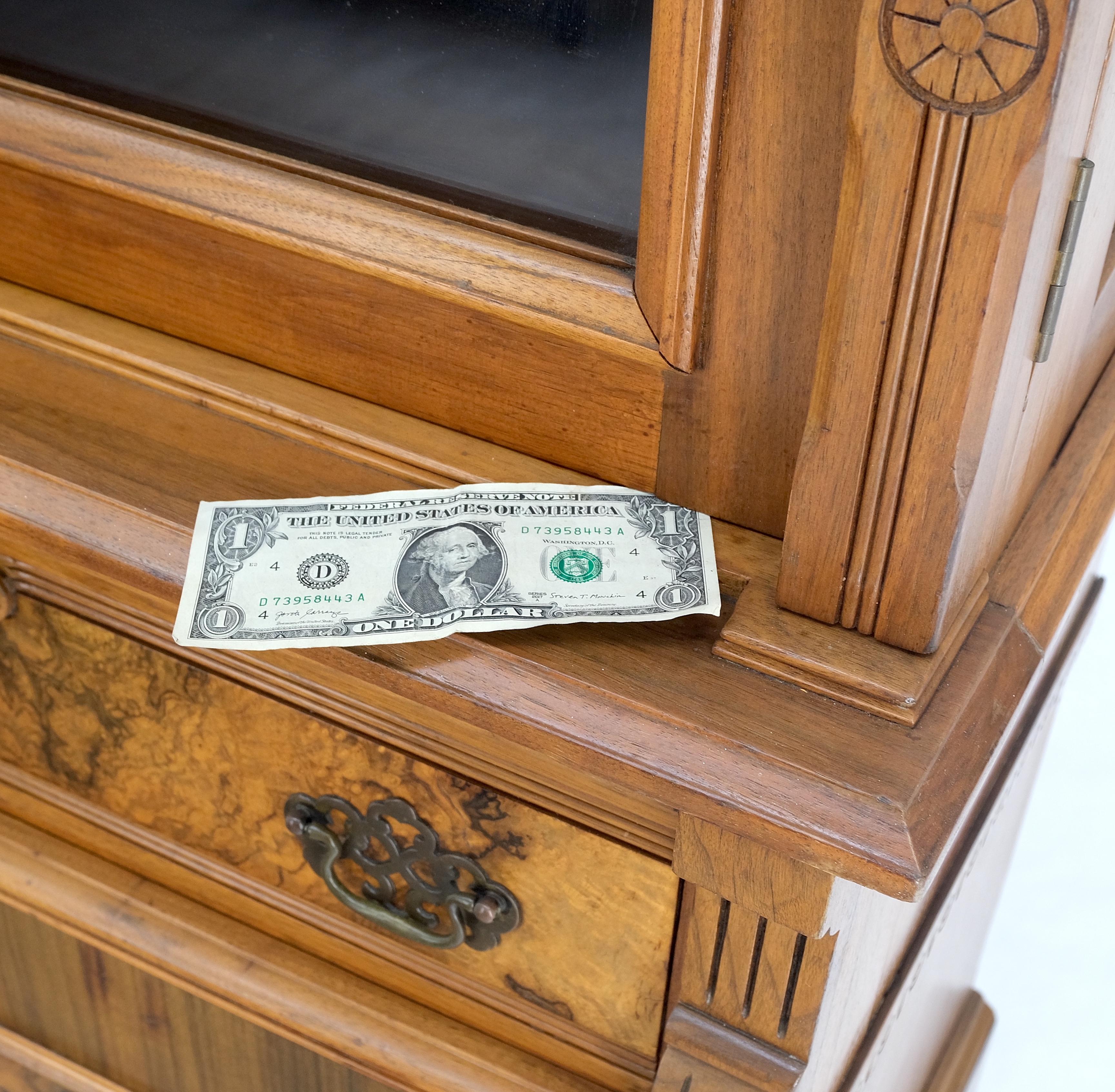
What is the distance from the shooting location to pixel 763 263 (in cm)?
61

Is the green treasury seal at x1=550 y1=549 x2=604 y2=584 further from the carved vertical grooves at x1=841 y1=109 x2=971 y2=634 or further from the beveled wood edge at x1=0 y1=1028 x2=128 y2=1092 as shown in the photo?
the beveled wood edge at x1=0 y1=1028 x2=128 y2=1092

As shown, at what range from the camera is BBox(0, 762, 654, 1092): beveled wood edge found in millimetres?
812

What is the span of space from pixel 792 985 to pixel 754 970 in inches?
0.9

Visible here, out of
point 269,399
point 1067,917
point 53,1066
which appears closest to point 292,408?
point 269,399

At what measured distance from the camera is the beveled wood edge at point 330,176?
67 cm

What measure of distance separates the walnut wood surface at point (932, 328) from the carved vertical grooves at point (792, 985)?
0.57 feet

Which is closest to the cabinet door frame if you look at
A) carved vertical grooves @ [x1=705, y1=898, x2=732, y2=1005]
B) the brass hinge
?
the brass hinge

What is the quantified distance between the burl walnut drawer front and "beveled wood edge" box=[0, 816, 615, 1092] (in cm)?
4

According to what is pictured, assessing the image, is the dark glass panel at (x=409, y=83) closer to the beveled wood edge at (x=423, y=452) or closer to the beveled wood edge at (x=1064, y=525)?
the beveled wood edge at (x=423, y=452)

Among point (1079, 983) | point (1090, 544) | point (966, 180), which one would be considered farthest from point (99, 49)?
point (1079, 983)

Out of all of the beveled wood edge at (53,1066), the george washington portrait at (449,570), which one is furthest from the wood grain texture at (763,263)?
the beveled wood edge at (53,1066)

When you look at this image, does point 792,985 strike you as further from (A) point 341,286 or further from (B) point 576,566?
(A) point 341,286

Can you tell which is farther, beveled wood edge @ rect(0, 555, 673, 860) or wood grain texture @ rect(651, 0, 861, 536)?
beveled wood edge @ rect(0, 555, 673, 860)

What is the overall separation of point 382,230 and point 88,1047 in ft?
2.83
